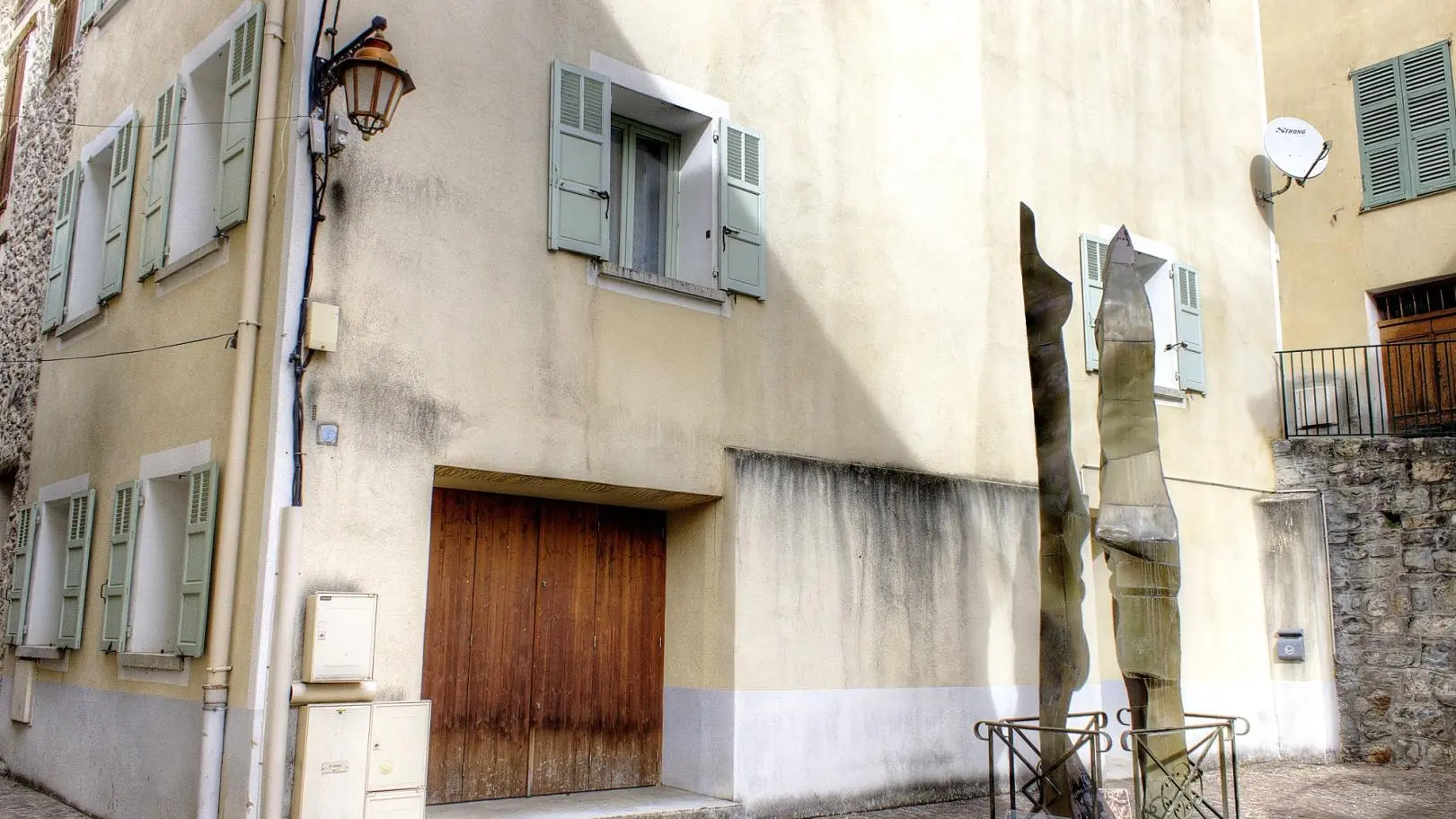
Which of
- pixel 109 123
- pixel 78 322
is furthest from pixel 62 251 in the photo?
pixel 109 123

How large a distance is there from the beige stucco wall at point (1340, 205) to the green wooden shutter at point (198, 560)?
41.0 feet

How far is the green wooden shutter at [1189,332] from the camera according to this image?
1195cm

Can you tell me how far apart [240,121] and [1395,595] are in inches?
422

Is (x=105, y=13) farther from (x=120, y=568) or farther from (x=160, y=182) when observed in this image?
(x=120, y=568)

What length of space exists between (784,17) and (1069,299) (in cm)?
356

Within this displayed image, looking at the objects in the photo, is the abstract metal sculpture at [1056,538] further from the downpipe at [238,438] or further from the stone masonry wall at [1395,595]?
the stone masonry wall at [1395,595]

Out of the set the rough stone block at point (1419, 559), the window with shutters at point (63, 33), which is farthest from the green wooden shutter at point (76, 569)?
the rough stone block at point (1419, 559)

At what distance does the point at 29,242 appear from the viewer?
11484 millimetres

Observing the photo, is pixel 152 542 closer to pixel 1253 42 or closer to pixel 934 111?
pixel 934 111

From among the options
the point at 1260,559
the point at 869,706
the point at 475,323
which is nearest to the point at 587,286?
the point at 475,323

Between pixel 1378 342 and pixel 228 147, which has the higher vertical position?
pixel 1378 342

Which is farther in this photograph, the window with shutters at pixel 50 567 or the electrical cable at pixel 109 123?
the window with shutters at pixel 50 567

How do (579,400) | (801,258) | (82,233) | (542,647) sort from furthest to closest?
(82,233)
(801,258)
(542,647)
(579,400)

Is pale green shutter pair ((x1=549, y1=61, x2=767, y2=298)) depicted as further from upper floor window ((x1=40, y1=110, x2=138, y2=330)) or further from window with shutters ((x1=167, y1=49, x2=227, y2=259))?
upper floor window ((x1=40, y1=110, x2=138, y2=330))
